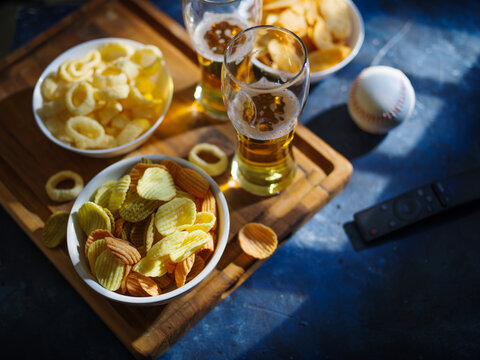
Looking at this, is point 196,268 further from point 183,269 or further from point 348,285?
point 348,285

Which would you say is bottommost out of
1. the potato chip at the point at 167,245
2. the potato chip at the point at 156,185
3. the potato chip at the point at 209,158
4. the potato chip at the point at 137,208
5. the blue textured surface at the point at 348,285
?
the blue textured surface at the point at 348,285

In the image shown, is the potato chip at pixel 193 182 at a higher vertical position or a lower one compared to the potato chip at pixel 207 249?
higher

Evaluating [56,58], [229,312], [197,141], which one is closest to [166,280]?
[229,312]

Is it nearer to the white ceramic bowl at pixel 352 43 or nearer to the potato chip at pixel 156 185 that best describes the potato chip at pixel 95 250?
the potato chip at pixel 156 185

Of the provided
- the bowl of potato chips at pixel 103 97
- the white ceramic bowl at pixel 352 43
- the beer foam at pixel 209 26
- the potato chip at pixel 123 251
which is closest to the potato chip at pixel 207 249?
the potato chip at pixel 123 251

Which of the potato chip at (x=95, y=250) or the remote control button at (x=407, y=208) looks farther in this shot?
the remote control button at (x=407, y=208)

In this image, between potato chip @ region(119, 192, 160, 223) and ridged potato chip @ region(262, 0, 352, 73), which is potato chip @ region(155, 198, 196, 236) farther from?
ridged potato chip @ region(262, 0, 352, 73)

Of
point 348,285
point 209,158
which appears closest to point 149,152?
point 209,158
